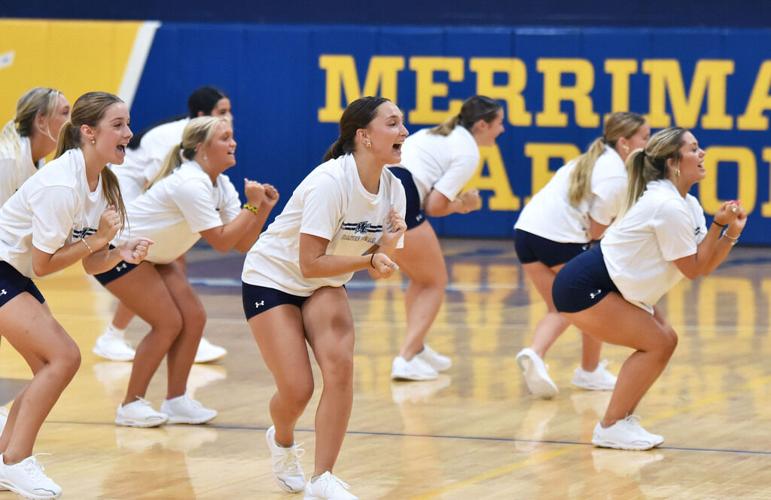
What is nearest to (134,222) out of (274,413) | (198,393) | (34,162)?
(34,162)

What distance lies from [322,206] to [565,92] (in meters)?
10.4

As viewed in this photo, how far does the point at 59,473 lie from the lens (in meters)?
6.34

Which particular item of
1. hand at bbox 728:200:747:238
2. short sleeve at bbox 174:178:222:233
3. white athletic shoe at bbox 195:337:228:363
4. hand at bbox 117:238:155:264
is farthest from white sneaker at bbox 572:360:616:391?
hand at bbox 117:238:155:264

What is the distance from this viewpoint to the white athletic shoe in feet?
30.1

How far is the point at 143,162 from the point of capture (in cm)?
916

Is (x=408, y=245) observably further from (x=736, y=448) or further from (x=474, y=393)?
(x=736, y=448)

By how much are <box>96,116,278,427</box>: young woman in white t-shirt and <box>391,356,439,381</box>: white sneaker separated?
1487 millimetres

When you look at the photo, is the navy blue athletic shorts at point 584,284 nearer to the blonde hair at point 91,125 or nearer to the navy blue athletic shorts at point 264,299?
the navy blue athletic shorts at point 264,299

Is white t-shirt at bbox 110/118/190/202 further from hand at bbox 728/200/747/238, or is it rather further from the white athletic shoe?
hand at bbox 728/200/747/238

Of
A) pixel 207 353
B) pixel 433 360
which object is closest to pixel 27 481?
pixel 207 353

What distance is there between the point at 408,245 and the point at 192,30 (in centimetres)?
839

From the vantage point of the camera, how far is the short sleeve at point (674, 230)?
259 inches

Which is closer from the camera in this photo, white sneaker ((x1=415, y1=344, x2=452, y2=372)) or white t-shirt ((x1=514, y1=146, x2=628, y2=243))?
white t-shirt ((x1=514, y1=146, x2=628, y2=243))

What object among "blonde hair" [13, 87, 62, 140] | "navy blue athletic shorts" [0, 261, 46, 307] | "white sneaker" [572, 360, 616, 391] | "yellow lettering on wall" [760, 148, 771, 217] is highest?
"blonde hair" [13, 87, 62, 140]
